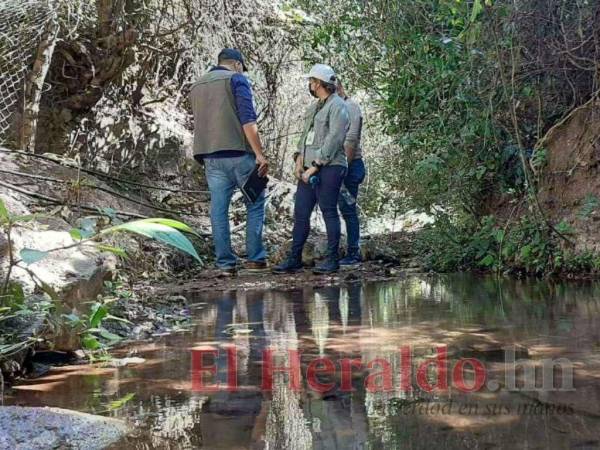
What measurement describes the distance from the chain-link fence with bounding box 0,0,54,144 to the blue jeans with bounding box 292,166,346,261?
9.91 ft

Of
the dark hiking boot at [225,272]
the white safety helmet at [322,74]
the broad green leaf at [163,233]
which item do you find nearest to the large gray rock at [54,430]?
the broad green leaf at [163,233]

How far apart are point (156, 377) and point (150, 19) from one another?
6235 millimetres

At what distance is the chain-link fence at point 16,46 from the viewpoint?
691 centimetres

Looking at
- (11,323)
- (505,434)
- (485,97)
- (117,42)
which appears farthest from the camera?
(117,42)

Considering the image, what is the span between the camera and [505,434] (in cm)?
207

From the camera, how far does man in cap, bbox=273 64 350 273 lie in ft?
21.8

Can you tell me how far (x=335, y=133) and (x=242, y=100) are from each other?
2.92 feet

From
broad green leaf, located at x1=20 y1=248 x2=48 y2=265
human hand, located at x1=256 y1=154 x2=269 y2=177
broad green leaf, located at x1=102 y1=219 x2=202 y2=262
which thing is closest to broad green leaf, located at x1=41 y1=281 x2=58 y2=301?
broad green leaf, located at x1=20 y1=248 x2=48 y2=265

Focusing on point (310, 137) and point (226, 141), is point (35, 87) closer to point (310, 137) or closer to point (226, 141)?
point (226, 141)

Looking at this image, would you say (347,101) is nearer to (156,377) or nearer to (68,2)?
(68,2)

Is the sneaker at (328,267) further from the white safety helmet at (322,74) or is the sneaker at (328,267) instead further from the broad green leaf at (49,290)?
the broad green leaf at (49,290)

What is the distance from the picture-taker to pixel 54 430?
84.5 inches

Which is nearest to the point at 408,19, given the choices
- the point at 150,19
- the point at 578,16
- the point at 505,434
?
the point at 578,16

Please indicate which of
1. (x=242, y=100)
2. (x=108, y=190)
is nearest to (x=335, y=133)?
(x=242, y=100)
